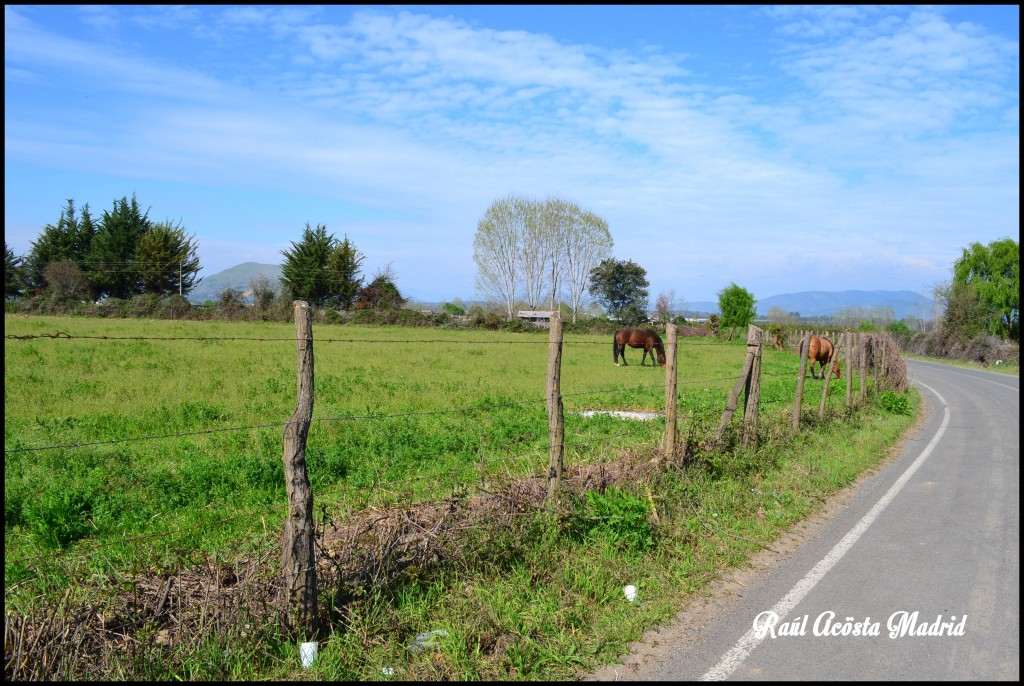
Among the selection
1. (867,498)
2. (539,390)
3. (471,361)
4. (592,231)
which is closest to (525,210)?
(592,231)

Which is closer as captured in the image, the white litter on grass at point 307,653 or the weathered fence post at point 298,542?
the white litter on grass at point 307,653

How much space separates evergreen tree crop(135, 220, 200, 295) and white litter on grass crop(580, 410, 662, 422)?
59064mm

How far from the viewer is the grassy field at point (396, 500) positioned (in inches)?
171

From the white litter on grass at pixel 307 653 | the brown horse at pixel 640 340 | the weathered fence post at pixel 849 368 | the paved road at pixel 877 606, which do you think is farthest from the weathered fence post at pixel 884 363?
the white litter on grass at pixel 307 653

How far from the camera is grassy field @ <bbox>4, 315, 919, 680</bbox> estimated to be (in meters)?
4.34

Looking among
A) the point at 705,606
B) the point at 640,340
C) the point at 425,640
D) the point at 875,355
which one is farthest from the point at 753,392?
the point at 640,340

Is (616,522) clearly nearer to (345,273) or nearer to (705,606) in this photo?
(705,606)

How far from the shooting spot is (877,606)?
5.21m

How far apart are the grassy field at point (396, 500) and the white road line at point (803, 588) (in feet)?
1.89

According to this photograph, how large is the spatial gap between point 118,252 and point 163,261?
447 cm

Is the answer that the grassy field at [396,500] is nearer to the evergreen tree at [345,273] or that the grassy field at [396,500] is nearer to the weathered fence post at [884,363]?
the weathered fence post at [884,363]

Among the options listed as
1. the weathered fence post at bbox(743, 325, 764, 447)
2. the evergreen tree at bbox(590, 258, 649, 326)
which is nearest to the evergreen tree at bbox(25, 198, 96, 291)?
the evergreen tree at bbox(590, 258, 649, 326)

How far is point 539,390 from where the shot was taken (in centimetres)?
1650

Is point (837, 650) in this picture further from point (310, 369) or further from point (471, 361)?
point (471, 361)
